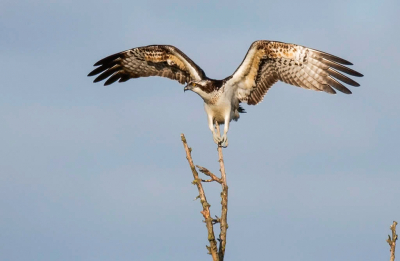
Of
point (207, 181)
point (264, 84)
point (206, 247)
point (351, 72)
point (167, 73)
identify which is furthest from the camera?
point (167, 73)

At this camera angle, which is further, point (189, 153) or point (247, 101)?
point (247, 101)

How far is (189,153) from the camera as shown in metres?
7.85

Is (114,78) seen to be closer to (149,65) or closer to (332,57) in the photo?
(149,65)

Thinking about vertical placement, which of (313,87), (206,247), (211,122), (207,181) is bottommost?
(206,247)

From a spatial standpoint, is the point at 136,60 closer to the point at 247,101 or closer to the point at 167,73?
the point at 167,73

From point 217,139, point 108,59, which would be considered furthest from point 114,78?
point 217,139

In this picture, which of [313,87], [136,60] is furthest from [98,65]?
[313,87]

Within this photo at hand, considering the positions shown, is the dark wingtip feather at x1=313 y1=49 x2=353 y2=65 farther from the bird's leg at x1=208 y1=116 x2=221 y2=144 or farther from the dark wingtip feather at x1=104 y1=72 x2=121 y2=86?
the dark wingtip feather at x1=104 y1=72 x2=121 y2=86

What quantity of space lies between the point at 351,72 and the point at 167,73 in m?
4.12

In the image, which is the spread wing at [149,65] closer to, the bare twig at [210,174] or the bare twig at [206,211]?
the bare twig at [210,174]

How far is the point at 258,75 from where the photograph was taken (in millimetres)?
12492

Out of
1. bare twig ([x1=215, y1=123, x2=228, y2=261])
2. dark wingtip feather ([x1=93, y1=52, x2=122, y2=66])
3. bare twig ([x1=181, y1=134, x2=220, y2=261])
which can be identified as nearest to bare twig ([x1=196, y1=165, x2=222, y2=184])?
bare twig ([x1=215, y1=123, x2=228, y2=261])

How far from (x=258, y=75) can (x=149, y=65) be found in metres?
2.69

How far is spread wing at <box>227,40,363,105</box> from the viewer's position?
39.5 feet
